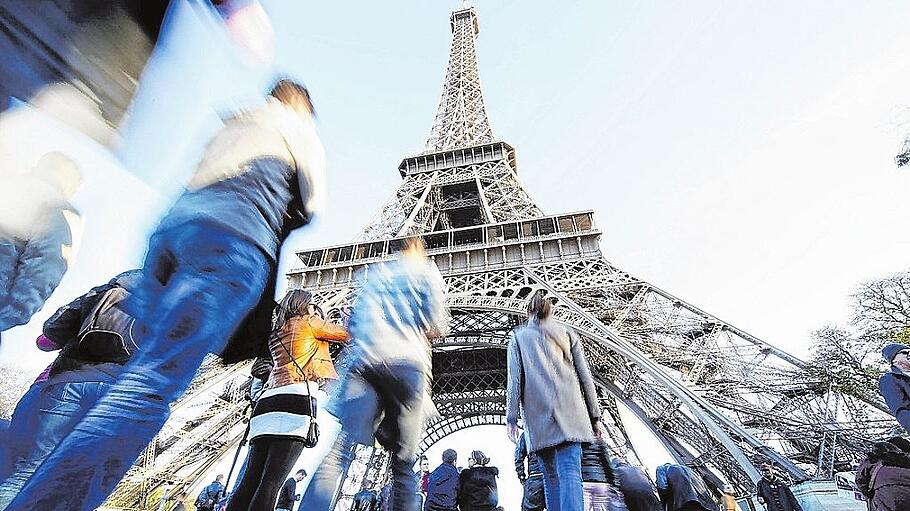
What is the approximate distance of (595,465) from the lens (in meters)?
2.36

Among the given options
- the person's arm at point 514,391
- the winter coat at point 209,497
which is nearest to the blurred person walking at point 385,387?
the person's arm at point 514,391

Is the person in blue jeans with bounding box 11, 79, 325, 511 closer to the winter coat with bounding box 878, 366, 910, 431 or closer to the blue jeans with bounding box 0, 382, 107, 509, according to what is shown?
the blue jeans with bounding box 0, 382, 107, 509

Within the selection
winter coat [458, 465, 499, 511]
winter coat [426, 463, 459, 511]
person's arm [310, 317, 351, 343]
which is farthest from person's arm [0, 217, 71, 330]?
winter coat [426, 463, 459, 511]

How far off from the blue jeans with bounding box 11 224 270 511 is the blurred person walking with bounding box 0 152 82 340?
0.57 ft

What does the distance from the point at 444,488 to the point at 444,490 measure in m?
0.01

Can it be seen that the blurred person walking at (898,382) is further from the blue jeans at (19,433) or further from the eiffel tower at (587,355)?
the blue jeans at (19,433)

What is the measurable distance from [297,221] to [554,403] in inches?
52.2

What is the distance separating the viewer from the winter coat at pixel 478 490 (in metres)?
3.31

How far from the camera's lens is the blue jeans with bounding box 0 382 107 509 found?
1195 mm

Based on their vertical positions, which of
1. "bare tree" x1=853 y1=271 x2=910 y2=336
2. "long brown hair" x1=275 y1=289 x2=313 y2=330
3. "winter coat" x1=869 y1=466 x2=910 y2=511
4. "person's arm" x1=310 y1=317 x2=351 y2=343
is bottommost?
"winter coat" x1=869 y1=466 x2=910 y2=511

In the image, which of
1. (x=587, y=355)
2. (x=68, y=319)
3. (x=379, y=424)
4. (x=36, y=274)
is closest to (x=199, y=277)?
(x=36, y=274)

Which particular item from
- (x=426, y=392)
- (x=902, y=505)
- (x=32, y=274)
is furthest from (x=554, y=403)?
(x=902, y=505)

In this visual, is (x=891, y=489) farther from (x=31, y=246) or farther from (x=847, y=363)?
(x=847, y=363)

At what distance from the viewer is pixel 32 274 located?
1.06 meters
